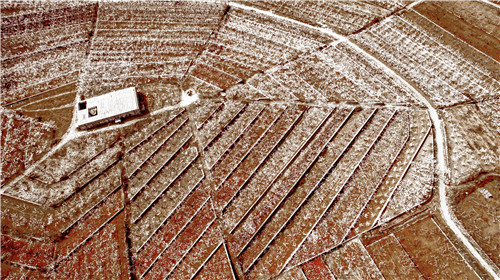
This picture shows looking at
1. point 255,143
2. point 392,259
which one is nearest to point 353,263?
point 392,259

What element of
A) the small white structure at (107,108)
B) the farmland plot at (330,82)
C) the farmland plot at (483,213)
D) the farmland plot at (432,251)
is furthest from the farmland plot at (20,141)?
the farmland plot at (483,213)

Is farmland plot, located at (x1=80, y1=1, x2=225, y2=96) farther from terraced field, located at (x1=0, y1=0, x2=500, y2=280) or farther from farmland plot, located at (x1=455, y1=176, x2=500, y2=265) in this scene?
farmland plot, located at (x1=455, y1=176, x2=500, y2=265)

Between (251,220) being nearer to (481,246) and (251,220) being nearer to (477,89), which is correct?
(481,246)

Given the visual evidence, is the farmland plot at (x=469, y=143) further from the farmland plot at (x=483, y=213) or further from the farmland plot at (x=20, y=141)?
the farmland plot at (x=20, y=141)

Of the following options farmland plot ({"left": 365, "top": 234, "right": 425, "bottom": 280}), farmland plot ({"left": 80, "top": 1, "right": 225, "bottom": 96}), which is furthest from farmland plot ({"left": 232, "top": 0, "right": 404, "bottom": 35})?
farmland plot ({"left": 365, "top": 234, "right": 425, "bottom": 280})

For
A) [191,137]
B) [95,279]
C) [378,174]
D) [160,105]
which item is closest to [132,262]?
[95,279]

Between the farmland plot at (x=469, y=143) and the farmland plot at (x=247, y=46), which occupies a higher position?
the farmland plot at (x=247, y=46)
